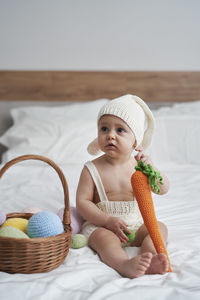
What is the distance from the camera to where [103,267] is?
2.86ft

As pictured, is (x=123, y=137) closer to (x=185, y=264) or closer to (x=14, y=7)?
(x=185, y=264)

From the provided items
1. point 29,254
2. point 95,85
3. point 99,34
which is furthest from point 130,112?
point 99,34

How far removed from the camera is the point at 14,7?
2398mm

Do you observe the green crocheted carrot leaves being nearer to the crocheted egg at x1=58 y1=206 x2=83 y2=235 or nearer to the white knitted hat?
the white knitted hat

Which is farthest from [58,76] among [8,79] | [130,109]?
[130,109]

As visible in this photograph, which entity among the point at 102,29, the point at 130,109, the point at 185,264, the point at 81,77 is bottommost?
the point at 185,264

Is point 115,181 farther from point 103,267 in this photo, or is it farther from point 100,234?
point 103,267

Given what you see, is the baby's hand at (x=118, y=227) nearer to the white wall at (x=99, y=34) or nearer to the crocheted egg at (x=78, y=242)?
the crocheted egg at (x=78, y=242)

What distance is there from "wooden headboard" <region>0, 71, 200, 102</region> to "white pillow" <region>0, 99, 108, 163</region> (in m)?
0.27

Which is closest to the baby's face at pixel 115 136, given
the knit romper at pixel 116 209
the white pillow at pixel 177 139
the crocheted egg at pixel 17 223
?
the knit romper at pixel 116 209

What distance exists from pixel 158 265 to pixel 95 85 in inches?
72.6

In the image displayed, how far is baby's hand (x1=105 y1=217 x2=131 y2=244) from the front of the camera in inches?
39.4

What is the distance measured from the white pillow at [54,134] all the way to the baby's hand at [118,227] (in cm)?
94

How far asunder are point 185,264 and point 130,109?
1.66 feet
